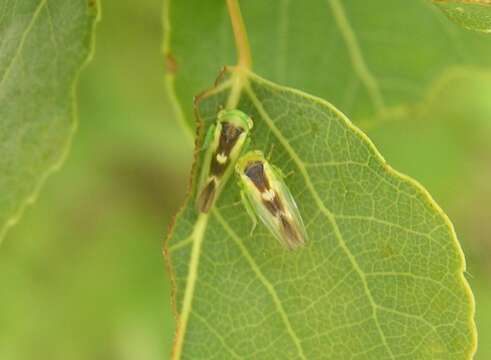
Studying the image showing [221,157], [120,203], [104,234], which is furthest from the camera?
[120,203]

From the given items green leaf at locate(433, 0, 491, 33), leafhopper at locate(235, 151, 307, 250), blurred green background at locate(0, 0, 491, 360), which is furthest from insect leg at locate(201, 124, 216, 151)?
blurred green background at locate(0, 0, 491, 360)

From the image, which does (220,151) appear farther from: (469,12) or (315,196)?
(469,12)

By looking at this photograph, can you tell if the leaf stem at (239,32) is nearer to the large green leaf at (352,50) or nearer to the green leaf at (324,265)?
Result: the green leaf at (324,265)

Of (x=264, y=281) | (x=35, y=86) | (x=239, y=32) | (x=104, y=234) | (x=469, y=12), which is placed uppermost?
(x=469, y=12)

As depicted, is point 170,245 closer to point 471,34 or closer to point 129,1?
point 471,34

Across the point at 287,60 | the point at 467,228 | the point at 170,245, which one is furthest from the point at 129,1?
the point at 467,228

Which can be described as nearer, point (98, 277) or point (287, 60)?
point (287, 60)

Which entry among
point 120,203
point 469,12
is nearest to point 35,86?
point 469,12

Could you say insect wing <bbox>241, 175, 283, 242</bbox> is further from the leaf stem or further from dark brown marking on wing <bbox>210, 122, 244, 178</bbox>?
the leaf stem
